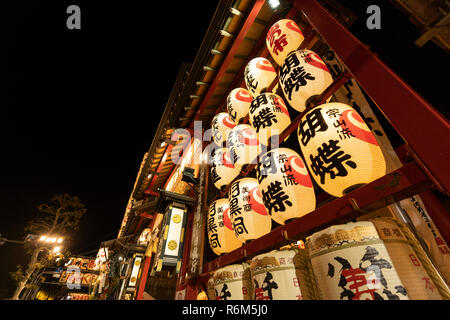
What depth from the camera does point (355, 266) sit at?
1956 millimetres

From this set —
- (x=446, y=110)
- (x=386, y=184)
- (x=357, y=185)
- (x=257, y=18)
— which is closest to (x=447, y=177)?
(x=386, y=184)

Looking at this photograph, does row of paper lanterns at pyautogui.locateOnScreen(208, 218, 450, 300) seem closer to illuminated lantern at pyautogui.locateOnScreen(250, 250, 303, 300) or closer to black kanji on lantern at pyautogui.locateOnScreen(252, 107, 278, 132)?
illuminated lantern at pyautogui.locateOnScreen(250, 250, 303, 300)

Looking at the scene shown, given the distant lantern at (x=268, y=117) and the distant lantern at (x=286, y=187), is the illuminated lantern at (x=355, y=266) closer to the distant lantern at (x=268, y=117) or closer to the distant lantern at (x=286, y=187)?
the distant lantern at (x=286, y=187)

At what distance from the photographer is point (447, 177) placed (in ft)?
6.10

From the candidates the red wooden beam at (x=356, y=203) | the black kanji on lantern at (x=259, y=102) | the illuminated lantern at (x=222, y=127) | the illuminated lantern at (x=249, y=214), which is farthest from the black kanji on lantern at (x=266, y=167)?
the illuminated lantern at (x=222, y=127)

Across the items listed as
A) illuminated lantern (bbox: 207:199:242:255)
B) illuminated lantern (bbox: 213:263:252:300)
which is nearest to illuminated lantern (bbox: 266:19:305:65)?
illuminated lantern (bbox: 207:199:242:255)

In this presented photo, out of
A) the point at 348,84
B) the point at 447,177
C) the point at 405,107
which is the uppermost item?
the point at 348,84

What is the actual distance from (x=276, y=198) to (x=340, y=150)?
3.81 ft

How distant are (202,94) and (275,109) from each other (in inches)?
215

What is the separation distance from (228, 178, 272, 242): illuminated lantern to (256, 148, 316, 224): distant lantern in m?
0.67

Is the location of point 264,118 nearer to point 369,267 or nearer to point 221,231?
point 221,231

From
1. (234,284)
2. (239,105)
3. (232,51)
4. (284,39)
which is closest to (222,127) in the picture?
(239,105)

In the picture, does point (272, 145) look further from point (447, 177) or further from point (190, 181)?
point (190, 181)

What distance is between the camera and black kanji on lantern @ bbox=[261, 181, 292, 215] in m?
3.12
